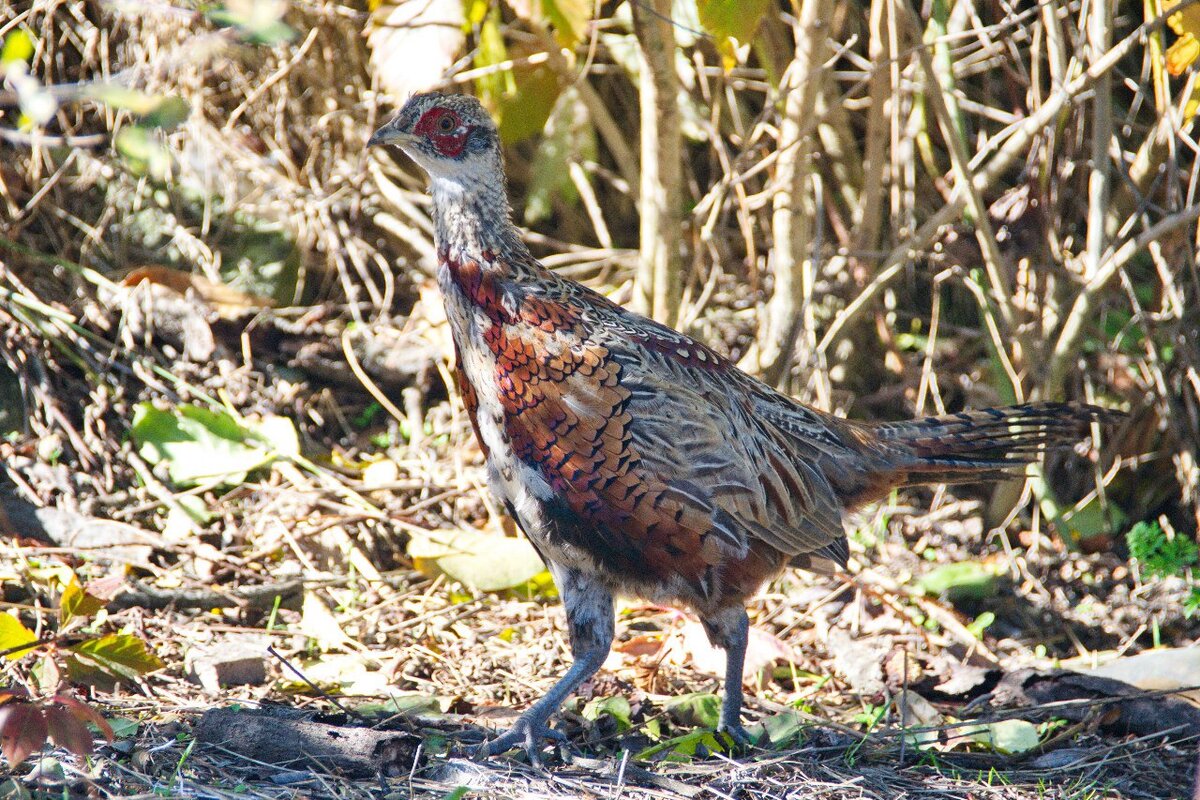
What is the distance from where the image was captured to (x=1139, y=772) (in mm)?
3355

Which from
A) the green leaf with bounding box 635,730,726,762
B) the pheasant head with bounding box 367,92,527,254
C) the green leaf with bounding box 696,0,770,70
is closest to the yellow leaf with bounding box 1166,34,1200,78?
the green leaf with bounding box 696,0,770,70

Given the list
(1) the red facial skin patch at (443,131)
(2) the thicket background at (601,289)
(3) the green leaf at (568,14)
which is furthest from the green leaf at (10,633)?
(3) the green leaf at (568,14)

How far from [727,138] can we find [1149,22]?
2.09m

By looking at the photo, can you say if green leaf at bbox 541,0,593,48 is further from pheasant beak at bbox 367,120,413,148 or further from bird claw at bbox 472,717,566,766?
bird claw at bbox 472,717,566,766

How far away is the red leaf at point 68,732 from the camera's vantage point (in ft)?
7.86

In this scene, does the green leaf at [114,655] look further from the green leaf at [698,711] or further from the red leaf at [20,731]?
the green leaf at [698,711]

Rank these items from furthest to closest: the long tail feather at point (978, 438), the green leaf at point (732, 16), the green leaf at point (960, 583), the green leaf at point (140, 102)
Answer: the green leaf at point (960, 583), the long tail feather at point (978, 438), the green leaf at point (732, 16), the green leaf at point (140, 102)

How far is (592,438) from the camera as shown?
3.25 meters

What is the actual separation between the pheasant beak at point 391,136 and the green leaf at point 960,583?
112 inches

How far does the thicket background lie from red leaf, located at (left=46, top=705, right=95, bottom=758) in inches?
47.3

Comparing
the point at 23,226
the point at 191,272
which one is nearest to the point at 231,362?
the point at 191,272

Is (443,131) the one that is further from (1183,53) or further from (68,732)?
(1183,53)

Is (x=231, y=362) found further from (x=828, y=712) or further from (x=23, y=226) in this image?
(x=828, y=712)

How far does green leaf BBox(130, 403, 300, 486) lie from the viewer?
4.77 metres
